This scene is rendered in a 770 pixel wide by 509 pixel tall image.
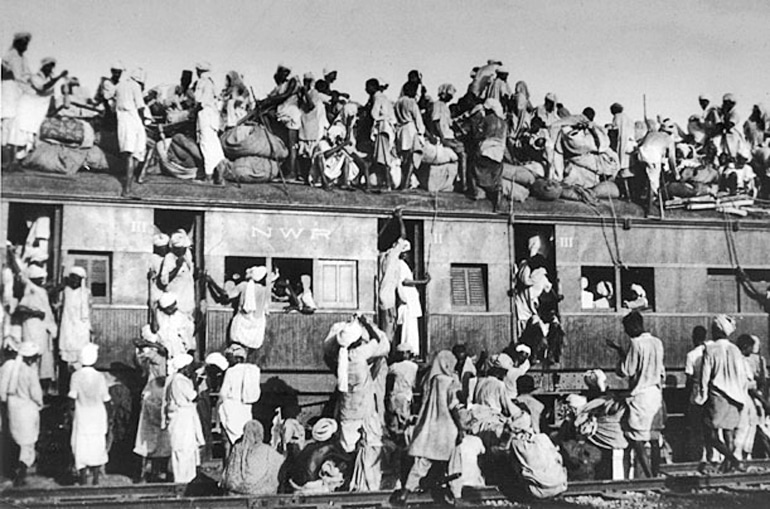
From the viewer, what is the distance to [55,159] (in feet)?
35.4

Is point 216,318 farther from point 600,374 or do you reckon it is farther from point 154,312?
point 600,374

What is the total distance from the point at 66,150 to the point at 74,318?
1879 millimetres

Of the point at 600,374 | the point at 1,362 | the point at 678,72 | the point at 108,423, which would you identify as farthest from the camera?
the point at 678,72

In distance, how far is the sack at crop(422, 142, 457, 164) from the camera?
486 inches

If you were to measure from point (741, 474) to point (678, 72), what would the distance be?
Result: 16.3 feet

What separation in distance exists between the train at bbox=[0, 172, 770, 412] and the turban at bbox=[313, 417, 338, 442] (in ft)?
4.82

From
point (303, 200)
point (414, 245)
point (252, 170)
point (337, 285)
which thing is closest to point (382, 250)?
point (414, 245)

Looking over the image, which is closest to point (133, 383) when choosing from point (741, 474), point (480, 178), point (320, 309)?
point (320, 309)

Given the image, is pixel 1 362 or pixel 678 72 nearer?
pixel 1 362

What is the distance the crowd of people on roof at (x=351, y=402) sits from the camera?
962cm

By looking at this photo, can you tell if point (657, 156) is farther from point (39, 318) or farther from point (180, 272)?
point (39, 318)

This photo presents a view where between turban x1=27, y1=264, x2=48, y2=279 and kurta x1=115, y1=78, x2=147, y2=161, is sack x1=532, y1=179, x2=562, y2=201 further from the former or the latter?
turban x1=27, y1=264, x2=48, y2=279

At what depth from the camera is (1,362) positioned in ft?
31.7

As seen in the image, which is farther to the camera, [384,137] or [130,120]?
[384,137]
